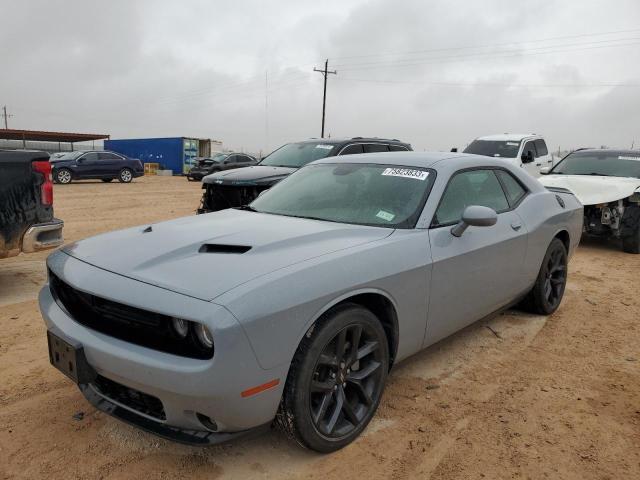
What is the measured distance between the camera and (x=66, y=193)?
15938 mm

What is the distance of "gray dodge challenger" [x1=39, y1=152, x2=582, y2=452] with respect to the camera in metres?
2.05

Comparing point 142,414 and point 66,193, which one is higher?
point 142,414

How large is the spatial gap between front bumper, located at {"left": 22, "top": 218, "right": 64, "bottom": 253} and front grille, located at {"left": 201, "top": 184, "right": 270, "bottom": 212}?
2.58 m

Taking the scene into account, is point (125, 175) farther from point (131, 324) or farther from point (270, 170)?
point (131, 324)

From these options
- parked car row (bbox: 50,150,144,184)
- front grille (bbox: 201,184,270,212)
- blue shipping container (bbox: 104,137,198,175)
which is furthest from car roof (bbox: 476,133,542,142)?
blue shipping container (bbox: 104,137,198,175)

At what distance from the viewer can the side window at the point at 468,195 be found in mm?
3221

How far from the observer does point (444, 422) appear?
2.80 meters

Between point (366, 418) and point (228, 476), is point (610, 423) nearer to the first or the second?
point (366, 418)

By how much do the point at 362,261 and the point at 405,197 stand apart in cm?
83

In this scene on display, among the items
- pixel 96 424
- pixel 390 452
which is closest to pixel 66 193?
pixel 96 424

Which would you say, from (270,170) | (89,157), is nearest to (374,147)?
(270,170)

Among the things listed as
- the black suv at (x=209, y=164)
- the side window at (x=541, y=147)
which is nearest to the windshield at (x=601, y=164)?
the side window at (x=541, y=147)

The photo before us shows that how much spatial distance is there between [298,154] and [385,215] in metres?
5.50

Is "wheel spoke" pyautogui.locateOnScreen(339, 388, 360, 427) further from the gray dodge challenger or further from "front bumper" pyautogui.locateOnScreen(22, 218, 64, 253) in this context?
"front bumper" pyautogui.locateOnScreen(22, 218, 64, 253)
